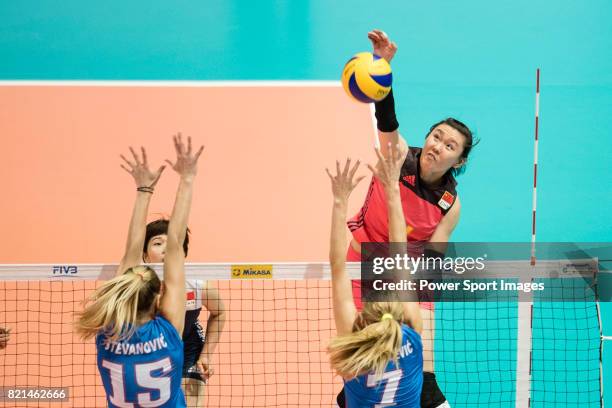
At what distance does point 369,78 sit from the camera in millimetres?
5777

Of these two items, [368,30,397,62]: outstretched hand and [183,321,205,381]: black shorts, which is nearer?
[368,30,397,62]: outstretched hand

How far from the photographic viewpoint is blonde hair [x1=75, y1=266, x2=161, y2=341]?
4516 millimetres

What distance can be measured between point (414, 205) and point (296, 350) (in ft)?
7.03

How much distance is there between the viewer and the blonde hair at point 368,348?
442 centimetres

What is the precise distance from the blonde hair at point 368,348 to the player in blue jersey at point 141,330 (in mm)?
985

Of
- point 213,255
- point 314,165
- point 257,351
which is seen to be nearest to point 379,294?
point 257,351

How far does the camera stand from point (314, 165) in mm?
10117

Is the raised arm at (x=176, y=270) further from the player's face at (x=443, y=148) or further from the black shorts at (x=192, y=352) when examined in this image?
the player's face at (x=443, y=148)

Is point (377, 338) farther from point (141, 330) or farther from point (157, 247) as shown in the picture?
point (157, 247)

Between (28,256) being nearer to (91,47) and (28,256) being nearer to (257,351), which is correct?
(257,351)

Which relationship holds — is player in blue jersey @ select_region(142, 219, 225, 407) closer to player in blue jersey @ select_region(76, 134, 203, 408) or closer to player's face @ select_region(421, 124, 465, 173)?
player in blue jersey @ select_region(76, 134, 203, 408)

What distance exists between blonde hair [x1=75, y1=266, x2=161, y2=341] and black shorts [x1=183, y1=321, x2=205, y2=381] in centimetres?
144

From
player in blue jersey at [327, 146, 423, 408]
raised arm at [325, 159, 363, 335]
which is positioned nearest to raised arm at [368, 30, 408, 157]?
player in blue jersey at [327, 146, 423, 408]

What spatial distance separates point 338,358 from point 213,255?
457 cm
